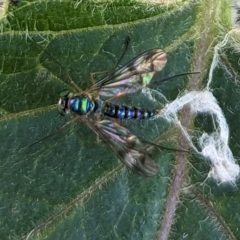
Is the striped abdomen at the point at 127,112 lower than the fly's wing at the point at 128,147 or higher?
higher

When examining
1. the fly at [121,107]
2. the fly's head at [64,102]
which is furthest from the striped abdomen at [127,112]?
the fly's head at [64,102]

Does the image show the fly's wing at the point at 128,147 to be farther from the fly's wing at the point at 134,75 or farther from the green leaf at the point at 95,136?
the fly's wing at the point at 134,75

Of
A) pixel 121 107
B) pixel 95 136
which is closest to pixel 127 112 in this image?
pixel 121 107

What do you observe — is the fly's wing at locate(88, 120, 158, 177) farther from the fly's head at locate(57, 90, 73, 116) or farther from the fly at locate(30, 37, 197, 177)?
the fly's head at locate(57, 90, 73, 116)

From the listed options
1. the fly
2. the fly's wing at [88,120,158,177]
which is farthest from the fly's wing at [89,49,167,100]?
the fly's wing at [88,120,158,177]

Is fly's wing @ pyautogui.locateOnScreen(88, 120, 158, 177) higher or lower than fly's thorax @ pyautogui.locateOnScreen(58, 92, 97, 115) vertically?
lower
